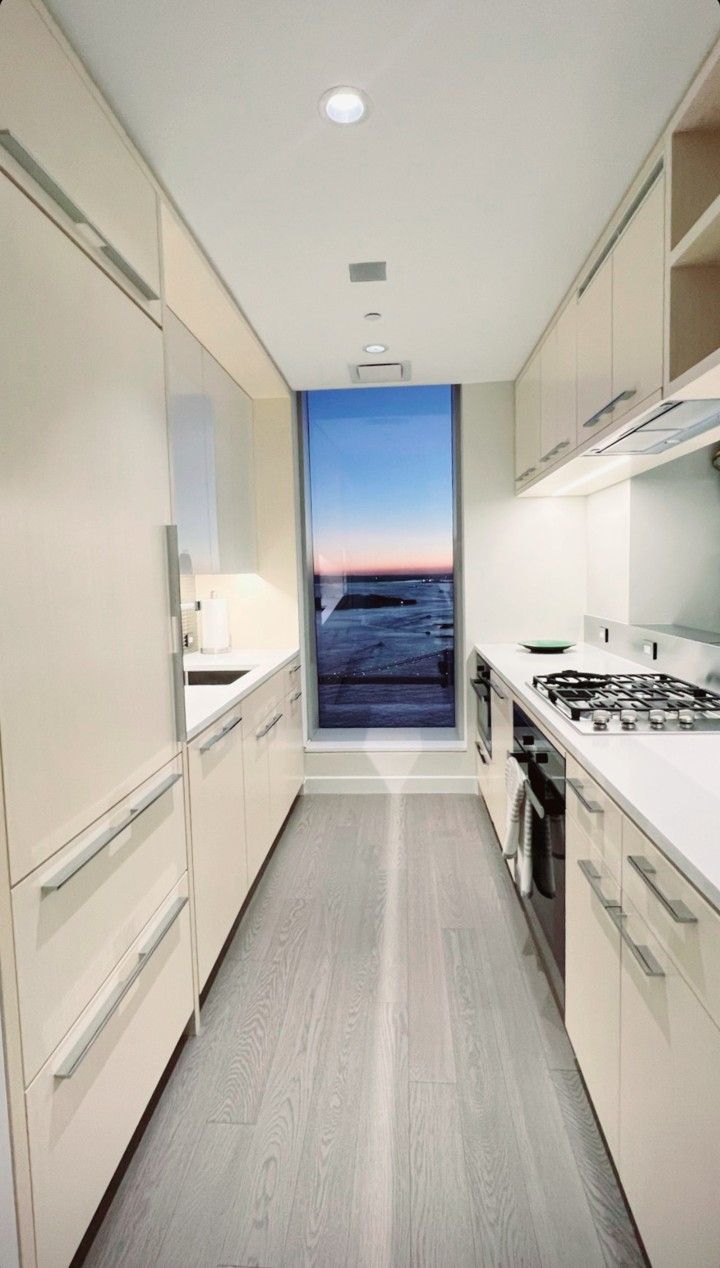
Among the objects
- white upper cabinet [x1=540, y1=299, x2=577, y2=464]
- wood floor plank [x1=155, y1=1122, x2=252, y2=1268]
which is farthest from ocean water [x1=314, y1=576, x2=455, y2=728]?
wood floor plank [x1=155, y1=1122, x2=252, y2=1268]

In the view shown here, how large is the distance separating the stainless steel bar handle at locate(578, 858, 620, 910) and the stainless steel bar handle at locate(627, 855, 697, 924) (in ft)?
0.54

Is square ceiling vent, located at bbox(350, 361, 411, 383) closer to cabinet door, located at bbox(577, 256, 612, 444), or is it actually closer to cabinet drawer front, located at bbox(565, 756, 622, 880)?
cabinet door, located at bbox(577, 256, 612, 444)

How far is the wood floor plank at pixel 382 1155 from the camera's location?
1258mm

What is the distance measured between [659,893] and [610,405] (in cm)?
139

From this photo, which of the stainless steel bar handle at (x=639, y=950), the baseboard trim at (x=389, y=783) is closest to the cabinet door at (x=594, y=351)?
the stainless steel bar handle at (x=639, y=950)

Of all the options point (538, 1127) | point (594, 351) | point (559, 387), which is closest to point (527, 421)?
point (559, 387)

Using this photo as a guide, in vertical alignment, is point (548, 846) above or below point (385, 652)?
below

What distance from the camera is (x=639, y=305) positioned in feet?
5.57

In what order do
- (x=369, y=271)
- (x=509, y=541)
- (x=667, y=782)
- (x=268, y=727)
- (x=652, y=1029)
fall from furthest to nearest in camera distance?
1. (x=509, y=541)
2. (x=268, y=727)
3. (x=369, y=271)
4. (x=667, y=782)
5. (x=652, y=1029)

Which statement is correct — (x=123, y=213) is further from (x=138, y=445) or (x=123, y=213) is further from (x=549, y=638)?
(x=549, y=638)

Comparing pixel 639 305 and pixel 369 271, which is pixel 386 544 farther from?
pixel 639 305

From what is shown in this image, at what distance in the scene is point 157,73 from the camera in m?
1.33

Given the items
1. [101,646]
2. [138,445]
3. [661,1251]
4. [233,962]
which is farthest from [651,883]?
[233,962]

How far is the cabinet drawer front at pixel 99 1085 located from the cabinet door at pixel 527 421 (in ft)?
8.15
